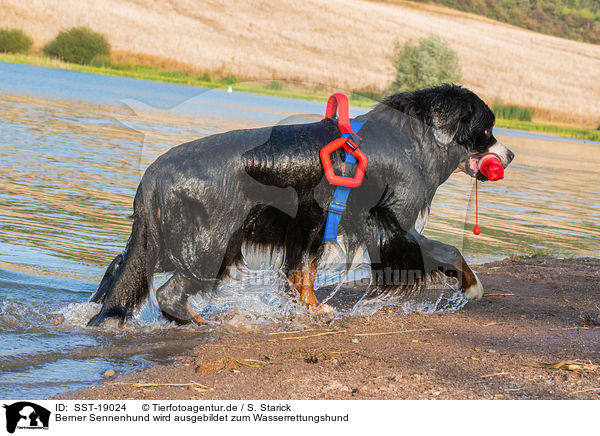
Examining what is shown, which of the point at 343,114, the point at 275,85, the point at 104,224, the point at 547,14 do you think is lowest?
the point at 104,224

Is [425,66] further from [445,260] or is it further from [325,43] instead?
[445,260]

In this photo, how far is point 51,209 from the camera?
8102 millimetres

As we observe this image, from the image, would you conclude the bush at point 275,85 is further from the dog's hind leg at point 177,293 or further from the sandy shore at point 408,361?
the sandy shore at point 408,361

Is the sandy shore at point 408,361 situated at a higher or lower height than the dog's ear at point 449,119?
lower

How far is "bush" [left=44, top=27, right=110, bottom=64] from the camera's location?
45438mm

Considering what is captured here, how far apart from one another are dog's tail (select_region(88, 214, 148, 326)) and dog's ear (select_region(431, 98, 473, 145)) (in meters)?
2.15

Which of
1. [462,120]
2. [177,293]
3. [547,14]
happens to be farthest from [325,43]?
[177,293]

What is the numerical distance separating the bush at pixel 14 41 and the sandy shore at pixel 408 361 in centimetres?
4538

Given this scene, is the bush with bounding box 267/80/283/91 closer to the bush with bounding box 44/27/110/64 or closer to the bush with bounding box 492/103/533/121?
the bush with bounding box 492/103/533/121

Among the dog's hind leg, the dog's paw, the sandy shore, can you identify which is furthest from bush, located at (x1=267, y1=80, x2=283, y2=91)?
the dog's paw
